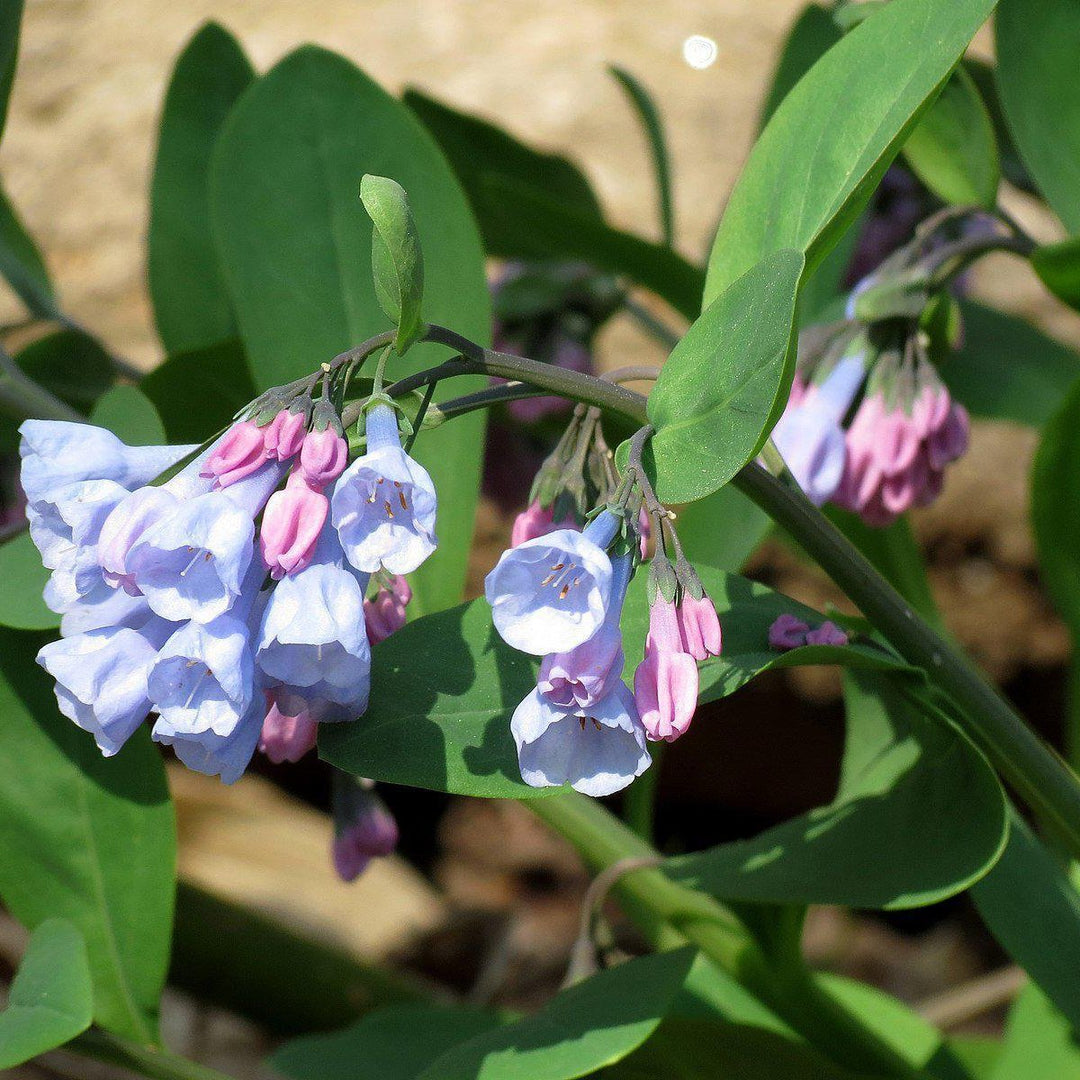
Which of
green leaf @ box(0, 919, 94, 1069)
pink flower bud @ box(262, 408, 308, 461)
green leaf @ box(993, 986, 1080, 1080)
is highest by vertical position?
pink flower bud @ box(262, 408, 308, 461)

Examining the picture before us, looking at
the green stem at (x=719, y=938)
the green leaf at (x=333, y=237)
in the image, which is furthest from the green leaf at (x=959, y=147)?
the green stem at (x=719, y=938)

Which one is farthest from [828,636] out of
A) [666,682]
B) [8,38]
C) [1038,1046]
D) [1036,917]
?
[8,38]

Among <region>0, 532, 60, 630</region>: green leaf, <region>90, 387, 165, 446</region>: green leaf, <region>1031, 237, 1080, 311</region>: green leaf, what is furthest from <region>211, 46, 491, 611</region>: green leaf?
<region>1031, 237, 1080, 311</region>: green leaf

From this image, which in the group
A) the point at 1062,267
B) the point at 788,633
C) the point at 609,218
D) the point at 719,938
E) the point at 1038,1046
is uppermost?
the point at 1062,267

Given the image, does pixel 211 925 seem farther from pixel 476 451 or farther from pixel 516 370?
pixel 516 370

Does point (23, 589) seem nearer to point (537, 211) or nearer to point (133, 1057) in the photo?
point (133, 1057)

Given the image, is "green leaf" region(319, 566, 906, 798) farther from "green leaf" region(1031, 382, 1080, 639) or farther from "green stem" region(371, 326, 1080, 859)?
"green leaf" region(1031, 382, 1080, 639)
